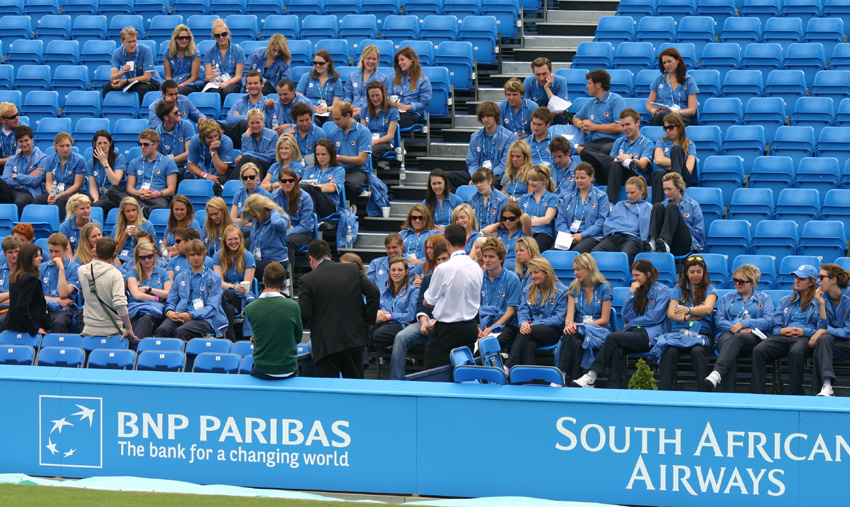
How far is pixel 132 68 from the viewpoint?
51.0ft

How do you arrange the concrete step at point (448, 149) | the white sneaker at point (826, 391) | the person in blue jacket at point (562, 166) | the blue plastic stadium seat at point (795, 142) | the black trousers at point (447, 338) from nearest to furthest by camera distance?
the black trousers at point (447, 338) < the white sneaker at point (826, 391) < the person in blue jacket at point (562, 166) < the blue plastic stadium seat at point (795, 142) < the concrete step at point (448, 149)

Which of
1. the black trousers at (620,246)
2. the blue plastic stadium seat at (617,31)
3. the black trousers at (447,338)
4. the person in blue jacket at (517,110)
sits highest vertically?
the blue plastic stadium seat at (617,31)

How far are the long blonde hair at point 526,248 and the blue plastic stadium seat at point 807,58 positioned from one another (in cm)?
535

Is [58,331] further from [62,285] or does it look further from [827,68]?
[827,68]

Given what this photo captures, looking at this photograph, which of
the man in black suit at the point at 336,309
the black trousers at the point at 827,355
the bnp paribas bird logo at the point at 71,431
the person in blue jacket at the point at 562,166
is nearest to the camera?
the bnp paribas bird logo at the point at 71,431

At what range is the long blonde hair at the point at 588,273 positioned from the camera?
1070cm

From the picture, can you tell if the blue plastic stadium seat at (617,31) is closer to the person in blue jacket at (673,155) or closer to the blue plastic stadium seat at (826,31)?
the blue plastic stadium seat at (826,31)

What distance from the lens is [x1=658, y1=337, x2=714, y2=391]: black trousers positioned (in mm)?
10391

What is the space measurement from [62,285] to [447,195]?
4138 mm

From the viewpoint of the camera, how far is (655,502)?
26.2 feet

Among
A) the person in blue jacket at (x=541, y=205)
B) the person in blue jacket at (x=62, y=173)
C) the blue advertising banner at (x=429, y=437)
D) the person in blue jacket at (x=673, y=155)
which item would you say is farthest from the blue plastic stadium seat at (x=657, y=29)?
the blue advertising banner at (x=429, y=437)

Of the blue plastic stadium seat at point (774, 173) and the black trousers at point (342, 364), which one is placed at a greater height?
the blue plastic stadium seat at point (774, 173)

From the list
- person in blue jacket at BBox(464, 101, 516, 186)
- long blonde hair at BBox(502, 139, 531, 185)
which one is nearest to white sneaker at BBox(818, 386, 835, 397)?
long blonde hair at BBox(502, 139, 531, 185)

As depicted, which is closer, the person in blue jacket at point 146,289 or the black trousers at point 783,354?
the black trousers at point 783,354
